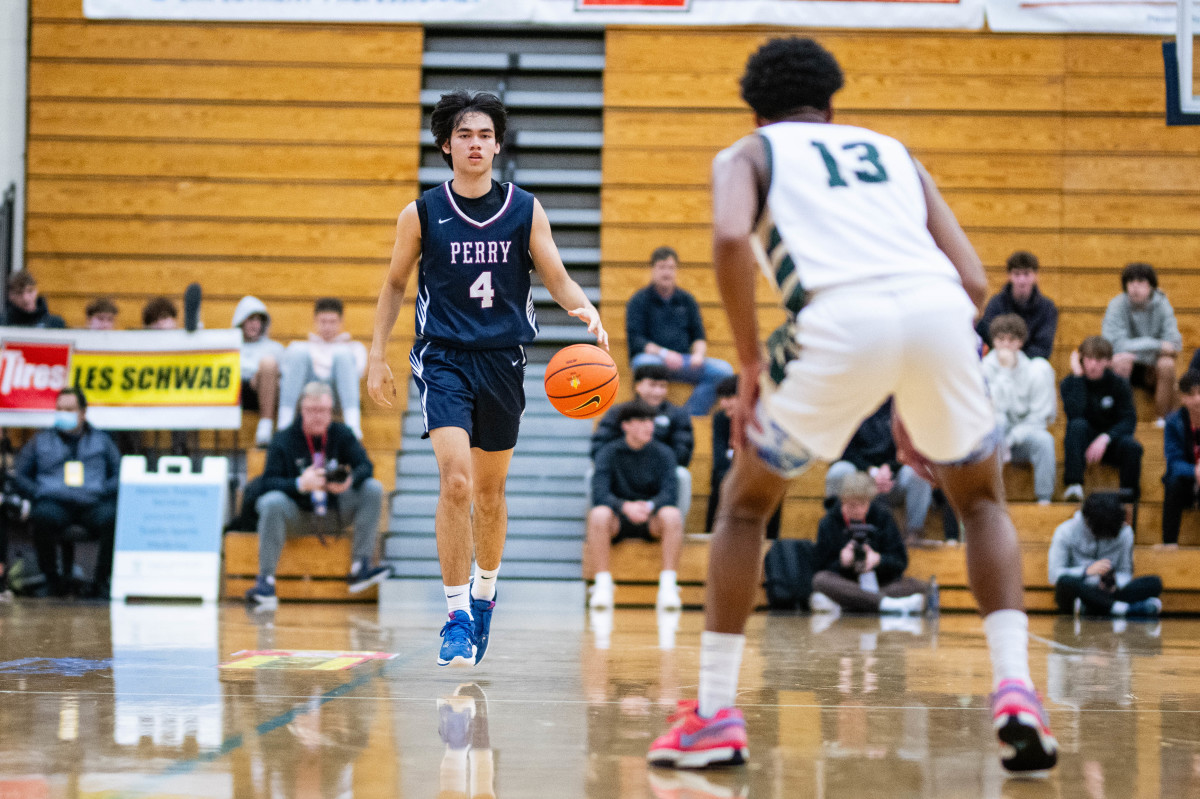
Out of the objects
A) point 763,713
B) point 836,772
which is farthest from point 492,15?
point 836,772

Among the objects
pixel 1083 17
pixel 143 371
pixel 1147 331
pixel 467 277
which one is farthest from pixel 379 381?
pixel 1083 17

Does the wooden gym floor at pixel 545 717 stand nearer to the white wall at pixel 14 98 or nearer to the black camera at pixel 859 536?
the black camera at pixel 859 536

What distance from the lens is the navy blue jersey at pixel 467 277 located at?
4.61 metres

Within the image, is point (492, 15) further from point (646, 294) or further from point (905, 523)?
point (905, 523)

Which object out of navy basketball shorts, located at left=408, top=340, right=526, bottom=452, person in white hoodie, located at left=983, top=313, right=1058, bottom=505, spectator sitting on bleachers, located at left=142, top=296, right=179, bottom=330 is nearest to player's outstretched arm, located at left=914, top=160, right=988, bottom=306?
navy basketball shorts, located at left=408, top=340, right=526, bottom=452

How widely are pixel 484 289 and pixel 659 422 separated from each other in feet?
14.5

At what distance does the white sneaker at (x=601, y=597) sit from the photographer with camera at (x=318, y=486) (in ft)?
5.01

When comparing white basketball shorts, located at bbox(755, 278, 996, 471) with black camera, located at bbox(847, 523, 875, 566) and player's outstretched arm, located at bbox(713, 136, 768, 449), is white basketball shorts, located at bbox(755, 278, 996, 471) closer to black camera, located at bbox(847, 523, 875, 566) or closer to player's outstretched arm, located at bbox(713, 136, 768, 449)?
player's outstretched arm, located at bbox(713, 136, 768, 449)

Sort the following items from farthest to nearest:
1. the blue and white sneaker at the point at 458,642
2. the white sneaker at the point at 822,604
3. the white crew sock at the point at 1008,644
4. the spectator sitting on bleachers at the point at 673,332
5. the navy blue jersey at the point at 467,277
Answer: the spectator sitting on bleachers at the point at 673,332
the white sneaker at the point at 822,604
the navy blue jersey at the point at 467,277
the blue and white sneaker at the point at 458,642
the white crew sock at the point at 1008,644

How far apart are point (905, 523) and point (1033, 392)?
133 centimetres

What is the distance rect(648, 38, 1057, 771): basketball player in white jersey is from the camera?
2709 mm

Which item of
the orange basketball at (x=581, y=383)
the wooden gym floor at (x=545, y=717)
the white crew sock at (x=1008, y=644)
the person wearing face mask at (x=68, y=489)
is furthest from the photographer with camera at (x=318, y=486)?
the white crew sock at (x=1008, y=644)

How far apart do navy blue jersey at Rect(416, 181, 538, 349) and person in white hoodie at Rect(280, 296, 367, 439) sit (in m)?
4.66

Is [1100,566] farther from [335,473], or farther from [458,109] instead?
[458,109]
